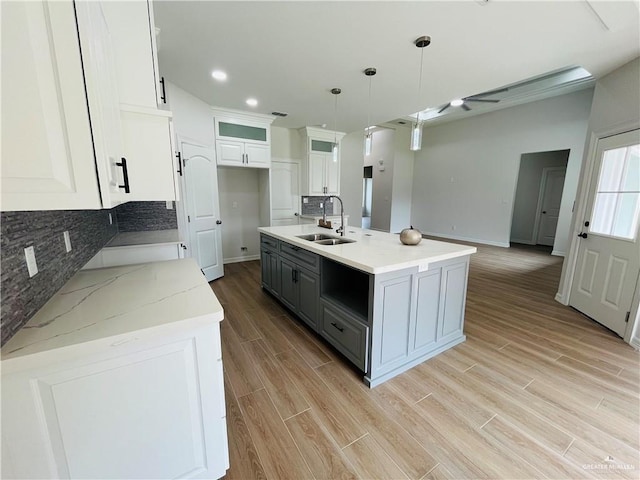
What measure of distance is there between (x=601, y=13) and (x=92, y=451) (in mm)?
3811

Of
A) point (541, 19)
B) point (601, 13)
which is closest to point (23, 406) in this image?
point (541, 19)

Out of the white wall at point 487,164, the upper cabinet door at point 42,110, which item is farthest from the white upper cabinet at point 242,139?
the white wall at point 487,164

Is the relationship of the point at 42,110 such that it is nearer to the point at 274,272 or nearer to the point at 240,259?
the point at 274,272

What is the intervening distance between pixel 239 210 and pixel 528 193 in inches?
288

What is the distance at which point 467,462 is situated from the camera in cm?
136

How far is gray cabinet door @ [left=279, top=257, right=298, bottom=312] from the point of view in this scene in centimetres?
277

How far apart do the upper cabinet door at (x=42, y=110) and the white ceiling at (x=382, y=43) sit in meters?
1.55

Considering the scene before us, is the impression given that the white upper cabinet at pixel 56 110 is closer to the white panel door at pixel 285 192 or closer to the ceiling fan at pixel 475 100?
the white panel door at pixel 285 192

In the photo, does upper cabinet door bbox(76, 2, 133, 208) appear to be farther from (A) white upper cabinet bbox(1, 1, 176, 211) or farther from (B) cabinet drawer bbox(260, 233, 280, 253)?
(B) cabinet drawer bbox(260, 233, 280, 253)

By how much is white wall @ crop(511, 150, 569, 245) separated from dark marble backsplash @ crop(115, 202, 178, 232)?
7843 millimetres

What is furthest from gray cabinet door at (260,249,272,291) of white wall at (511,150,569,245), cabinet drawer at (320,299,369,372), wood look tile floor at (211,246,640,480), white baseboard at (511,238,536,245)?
white baseboard at (511,238,536,245)

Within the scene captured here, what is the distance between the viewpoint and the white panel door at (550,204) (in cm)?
642

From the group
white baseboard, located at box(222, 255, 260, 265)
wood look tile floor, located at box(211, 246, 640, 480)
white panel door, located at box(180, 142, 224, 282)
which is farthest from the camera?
white baseboard, located at box(222, 255, 260, 265)

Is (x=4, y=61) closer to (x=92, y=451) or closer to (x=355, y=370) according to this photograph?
(x=92, y=451)
